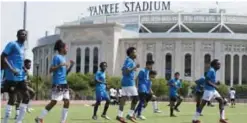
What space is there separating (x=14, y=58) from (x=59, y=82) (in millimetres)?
1139

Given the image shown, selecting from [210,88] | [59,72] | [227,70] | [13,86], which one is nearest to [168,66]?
[227,70]

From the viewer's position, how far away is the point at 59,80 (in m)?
Result: 11.4

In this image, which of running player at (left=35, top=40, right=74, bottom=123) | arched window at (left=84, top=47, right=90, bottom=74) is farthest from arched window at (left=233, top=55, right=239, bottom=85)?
running player at (left=35, top=40, right=74, bottom=123)

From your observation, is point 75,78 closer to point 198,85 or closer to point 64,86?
point 198,85

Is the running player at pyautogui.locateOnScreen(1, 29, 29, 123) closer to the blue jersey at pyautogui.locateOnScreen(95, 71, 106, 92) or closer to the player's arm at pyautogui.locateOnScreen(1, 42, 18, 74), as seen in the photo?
the player's arm at pyautogui.locateOnScreen(1, 42, 18, 74)

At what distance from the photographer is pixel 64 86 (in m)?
11.4

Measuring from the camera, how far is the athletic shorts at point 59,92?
37.1 ft

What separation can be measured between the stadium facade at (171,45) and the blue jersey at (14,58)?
295ft

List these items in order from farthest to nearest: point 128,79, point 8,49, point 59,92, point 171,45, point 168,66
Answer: point 168,66 → point 171,45 → point 128,79 → point 59,92 → point 8,49

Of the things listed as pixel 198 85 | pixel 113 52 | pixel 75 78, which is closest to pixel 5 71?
pixel 198 85

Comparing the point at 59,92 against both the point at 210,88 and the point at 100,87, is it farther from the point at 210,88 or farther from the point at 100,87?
the point at 100,87

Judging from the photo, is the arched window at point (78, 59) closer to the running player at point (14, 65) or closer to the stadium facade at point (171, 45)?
the stadium facade at point (171, 45)

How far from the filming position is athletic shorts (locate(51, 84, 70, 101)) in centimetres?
1130

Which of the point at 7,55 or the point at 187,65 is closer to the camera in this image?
the point at 7,55
